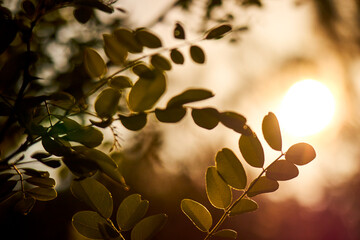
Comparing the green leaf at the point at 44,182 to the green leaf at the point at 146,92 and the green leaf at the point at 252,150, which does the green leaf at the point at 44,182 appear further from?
the green leaf at the point at 252,150

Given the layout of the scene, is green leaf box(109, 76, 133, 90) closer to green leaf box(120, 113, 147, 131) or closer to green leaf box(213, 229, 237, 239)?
green leaf box(120, 113, 147, 131)

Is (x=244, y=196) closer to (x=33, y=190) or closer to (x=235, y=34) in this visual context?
(x=33, y=190)

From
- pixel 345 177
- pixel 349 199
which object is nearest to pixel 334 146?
pixel 345 177

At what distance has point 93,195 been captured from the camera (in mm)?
546

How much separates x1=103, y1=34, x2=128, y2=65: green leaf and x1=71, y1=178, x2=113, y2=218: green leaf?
23cm

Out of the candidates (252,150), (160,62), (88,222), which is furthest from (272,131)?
(88,222)

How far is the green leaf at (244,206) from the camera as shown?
1.84 feet

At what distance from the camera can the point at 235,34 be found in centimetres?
164

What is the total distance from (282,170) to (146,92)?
0.27 metres

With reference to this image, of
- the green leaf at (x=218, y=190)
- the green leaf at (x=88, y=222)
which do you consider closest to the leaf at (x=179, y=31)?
the green leaf at (x=218, y=190)

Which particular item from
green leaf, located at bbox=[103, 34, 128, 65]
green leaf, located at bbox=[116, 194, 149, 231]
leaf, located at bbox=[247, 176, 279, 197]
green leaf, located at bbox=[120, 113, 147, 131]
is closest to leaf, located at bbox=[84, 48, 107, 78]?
green leaf, located at bbox=[103, 34, 128, 65]

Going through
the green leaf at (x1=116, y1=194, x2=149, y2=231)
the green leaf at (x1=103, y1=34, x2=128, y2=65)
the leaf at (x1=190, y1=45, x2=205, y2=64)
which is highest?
the leaf at (x1=190, y1=45, x2=205, y2=64)

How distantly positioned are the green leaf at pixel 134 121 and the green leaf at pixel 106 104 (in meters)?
0.03

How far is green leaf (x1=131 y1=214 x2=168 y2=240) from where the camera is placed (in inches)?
21.0
